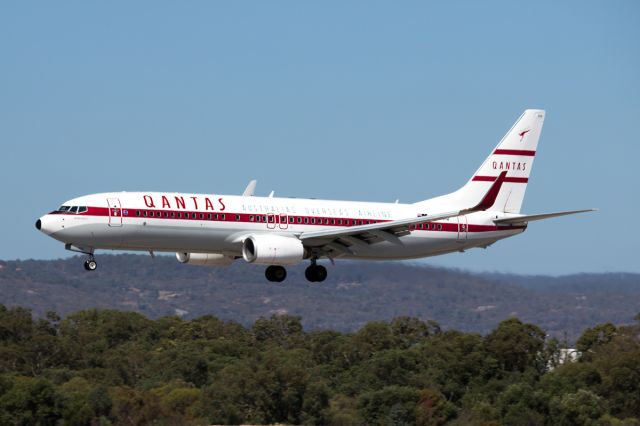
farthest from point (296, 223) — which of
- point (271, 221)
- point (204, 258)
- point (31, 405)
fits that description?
point (31, 405)

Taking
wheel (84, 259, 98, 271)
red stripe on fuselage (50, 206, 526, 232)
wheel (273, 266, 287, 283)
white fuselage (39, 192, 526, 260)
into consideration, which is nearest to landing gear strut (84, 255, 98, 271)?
wheel (84, 259, 98, 271)

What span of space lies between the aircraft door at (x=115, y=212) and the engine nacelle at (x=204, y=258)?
5.95m

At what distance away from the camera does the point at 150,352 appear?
119438 mm

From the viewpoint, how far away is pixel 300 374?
314 ft

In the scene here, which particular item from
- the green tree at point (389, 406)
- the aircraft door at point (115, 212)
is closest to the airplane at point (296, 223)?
the aircraft door at point (115, 212)

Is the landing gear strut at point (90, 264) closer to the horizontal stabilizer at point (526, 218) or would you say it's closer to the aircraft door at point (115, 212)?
the aircraft door at point (115, 212)

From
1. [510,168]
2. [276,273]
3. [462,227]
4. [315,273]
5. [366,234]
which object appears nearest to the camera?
[366,234]

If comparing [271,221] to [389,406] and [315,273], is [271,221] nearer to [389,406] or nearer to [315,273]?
[315,273]

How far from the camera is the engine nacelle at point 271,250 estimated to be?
53.5m

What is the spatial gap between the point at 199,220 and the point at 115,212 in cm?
371

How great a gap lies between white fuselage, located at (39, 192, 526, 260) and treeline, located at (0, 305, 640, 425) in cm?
3107

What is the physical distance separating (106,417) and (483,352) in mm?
39101

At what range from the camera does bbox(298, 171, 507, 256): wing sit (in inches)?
2140

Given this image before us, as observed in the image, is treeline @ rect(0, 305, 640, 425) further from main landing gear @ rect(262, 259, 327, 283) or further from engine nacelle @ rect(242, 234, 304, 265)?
engine nacelle @ rect(242, 234, 304, 265)
